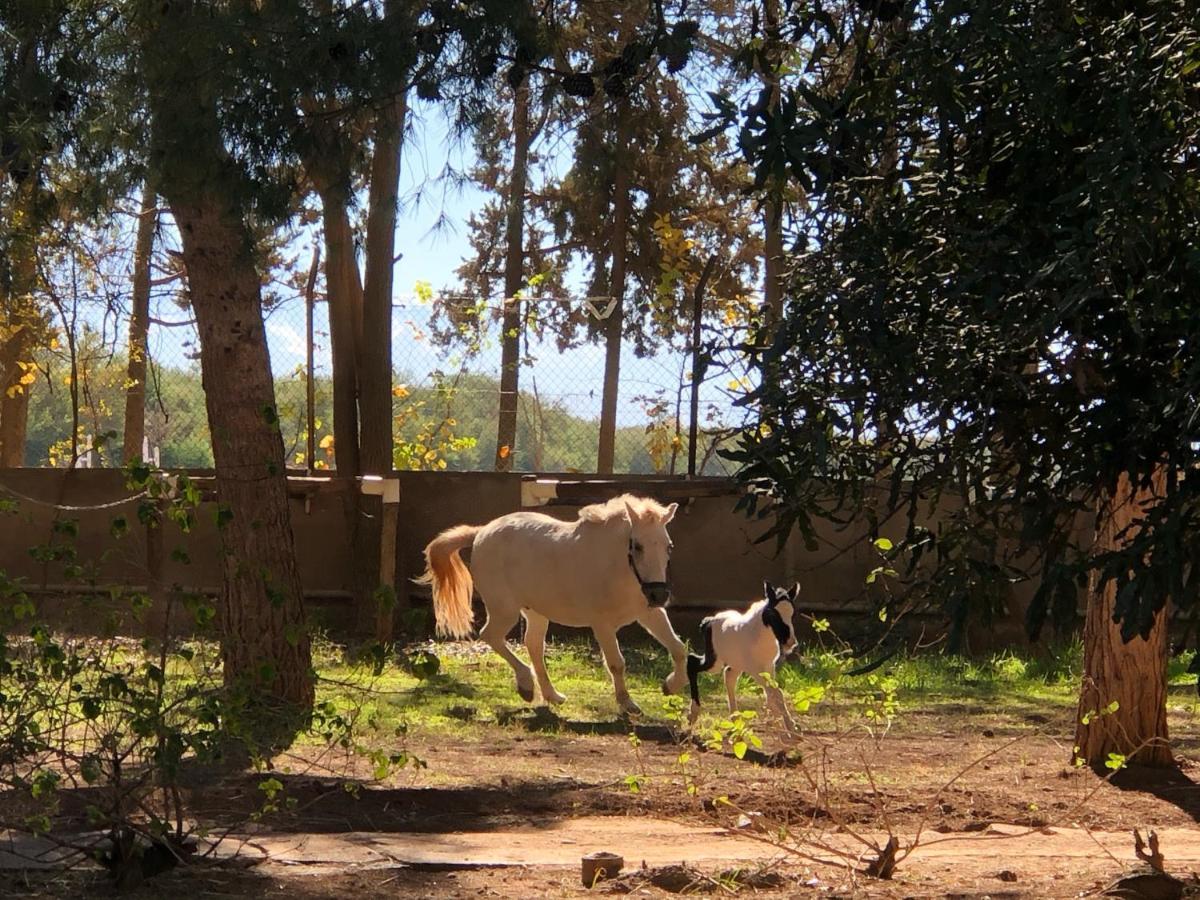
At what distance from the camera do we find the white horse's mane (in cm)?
993

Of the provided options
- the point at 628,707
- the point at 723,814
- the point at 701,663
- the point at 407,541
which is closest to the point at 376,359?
the point at 407,541

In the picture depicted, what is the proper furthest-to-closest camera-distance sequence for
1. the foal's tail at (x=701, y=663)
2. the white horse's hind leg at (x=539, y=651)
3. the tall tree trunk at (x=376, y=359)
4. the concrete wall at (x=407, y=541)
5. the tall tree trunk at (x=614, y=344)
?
the tall tree trunk at (x=614, y=344), the tall tree trunk at (x=376, y=359), the concrete wall at (x=407, y=541), the white horse's hind leg at (x=539, y=651), the foal's tail at (x=701, y=663)

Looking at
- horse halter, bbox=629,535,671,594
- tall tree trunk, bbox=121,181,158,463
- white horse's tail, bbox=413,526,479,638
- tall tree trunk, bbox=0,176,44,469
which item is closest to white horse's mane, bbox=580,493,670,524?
horse halter, bbox=629,535,671,594

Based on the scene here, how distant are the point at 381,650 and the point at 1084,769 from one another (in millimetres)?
4425

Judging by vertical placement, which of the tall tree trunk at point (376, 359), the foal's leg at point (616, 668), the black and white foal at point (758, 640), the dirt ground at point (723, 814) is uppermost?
the tall tree trunk at point (376, 359)

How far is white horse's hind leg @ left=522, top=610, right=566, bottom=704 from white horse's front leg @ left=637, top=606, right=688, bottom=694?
0.79 metres

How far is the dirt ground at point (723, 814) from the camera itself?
5273 millimetres

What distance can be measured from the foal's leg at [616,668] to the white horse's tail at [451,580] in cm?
131

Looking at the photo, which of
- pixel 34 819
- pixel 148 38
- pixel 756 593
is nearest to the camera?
pixel 34 819

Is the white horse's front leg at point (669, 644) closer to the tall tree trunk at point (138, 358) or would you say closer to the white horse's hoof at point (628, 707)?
the white horse's hoof at point (628, 707)

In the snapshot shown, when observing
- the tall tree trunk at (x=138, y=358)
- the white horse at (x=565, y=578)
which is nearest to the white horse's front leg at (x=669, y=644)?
the white horse at (x=565, y=578)

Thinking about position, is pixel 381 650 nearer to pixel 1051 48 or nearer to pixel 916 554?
pixel 916 554

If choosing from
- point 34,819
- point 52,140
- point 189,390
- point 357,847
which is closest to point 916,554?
point 357,847

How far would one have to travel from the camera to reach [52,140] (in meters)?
7.44
